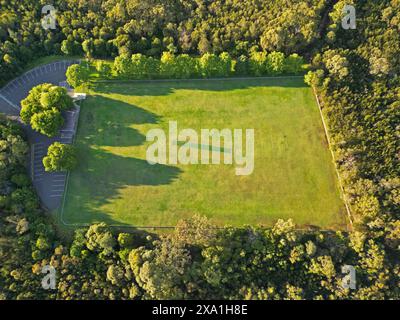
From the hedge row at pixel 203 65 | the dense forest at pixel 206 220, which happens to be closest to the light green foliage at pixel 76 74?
the hedge row at pixel 203 65

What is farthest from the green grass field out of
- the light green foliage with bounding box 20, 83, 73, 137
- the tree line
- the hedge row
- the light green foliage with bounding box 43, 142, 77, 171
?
the tree line

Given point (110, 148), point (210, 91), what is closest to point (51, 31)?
point (110, 148)

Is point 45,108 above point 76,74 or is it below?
below

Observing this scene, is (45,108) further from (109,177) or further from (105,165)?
(109,177)

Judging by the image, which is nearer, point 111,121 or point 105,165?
point 105,165

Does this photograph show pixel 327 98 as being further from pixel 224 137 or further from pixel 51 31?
pixel 51 31

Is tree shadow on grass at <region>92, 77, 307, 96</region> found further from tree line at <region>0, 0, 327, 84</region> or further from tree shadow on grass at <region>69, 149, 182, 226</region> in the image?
tree shadow on grass at <region>69, 149, 182, 226</region>

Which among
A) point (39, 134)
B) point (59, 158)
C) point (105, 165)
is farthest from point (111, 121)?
point (39, 134)
